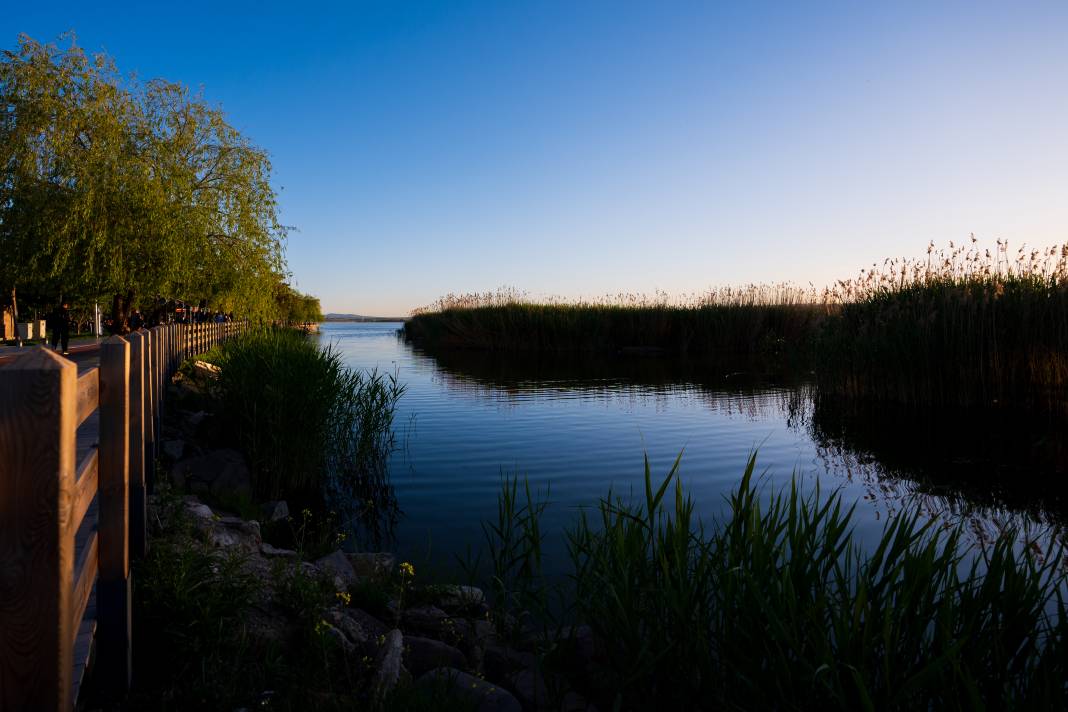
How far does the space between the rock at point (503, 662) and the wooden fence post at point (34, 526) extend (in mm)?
2623

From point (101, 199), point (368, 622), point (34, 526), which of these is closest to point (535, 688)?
point (368, 622)

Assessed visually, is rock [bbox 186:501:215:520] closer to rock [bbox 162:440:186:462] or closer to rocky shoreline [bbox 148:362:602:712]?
rocky shoreline [bbox 148:362:602:712]

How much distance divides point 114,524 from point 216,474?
5.86m

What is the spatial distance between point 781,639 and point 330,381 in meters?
8.29

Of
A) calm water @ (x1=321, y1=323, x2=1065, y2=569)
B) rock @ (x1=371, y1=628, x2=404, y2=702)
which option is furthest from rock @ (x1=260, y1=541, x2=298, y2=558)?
rock @ (x1=371, y1=628, x2=404, y2=702)

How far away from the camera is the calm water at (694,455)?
8062 millimetres

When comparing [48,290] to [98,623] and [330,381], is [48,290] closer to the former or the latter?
[330,381]

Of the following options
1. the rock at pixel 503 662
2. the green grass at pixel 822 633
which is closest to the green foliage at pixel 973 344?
the green grass at pixel 822 633

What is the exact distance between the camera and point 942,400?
44.1 feet

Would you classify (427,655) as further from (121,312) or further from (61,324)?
(121,312)

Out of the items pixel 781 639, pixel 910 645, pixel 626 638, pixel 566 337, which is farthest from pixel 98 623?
pixel 566 337

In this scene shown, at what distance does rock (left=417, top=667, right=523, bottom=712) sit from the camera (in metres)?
3.68

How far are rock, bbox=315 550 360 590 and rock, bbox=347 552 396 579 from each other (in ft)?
0.36

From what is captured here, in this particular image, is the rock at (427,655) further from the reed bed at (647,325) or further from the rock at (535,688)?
the reed bed at (647,325)
